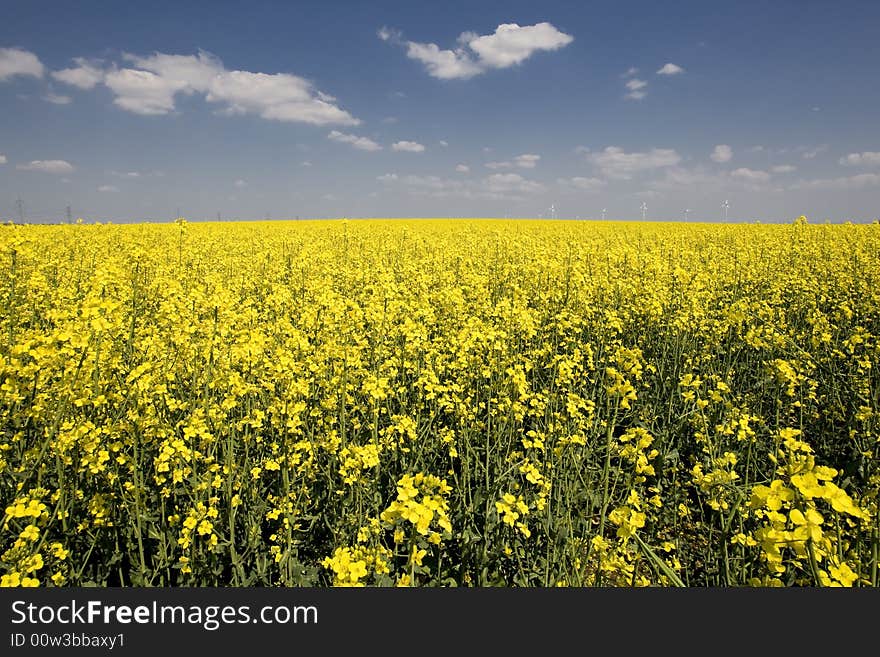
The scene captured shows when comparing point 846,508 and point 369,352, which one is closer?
point 846,508

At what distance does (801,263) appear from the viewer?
10367 mm

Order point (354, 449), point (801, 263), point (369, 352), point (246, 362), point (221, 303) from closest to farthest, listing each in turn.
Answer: point (354, 449), point (246, 362), point (221, 303), point (369, 352), point (801, 263)

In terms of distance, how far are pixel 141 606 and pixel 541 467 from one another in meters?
2.26

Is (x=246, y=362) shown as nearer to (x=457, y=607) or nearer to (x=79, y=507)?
(x=79, y=507)

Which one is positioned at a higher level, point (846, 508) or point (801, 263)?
point (801, 263)

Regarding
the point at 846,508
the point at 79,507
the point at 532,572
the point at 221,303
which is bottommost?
the point at 532,572

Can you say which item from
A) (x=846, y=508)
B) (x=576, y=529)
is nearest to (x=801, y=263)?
(x=576, y=529)

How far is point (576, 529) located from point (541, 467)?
1.50 feet

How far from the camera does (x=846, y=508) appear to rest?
1.40m

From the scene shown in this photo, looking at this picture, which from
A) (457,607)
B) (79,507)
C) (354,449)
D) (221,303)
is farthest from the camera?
(221,303)

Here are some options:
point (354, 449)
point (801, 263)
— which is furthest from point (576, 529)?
point (801, 263)

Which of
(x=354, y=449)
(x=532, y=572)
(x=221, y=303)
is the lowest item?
(x=532, y=572)

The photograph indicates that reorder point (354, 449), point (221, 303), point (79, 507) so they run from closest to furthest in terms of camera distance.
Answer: point (354, 449), point (79, 507), point (221, 303)

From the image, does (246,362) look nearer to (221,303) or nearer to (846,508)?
(221,303)
